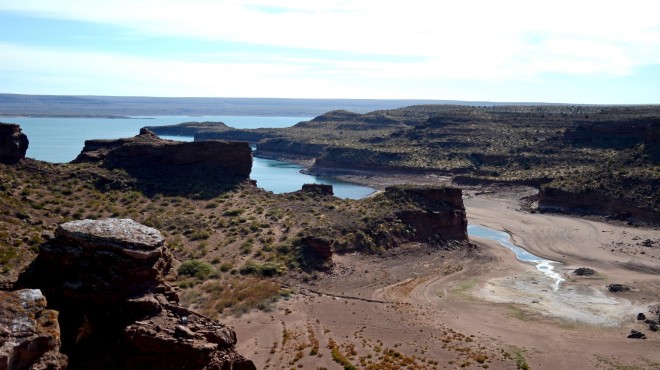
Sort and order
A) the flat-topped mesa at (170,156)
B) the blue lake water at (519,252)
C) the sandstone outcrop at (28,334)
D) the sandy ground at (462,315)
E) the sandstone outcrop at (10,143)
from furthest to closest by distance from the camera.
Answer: the flat-topped mesa at (170,156) < the blue lake water at (519,252) < the sandstone outcrop at (10,143) < the sandy ground at (462,315) < the sandstone outcrop at (28,334)

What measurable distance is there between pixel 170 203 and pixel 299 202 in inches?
352

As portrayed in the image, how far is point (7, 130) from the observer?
1425 inches

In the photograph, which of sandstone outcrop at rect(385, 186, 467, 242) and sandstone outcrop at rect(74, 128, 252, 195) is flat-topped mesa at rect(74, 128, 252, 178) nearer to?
sandstone outcrop at rect(74, 128, 252, 195)

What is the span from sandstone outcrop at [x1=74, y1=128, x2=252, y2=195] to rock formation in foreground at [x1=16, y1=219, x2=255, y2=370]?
25168 mm

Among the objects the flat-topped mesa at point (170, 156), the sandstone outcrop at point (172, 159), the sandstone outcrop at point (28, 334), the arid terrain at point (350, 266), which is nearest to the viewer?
the sandstone outcrop at point (28, 334)

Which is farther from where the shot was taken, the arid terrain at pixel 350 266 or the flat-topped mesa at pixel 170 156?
the flat-topped mesa at pixel 170 156

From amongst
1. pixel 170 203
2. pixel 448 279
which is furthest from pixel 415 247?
pixel 170 203

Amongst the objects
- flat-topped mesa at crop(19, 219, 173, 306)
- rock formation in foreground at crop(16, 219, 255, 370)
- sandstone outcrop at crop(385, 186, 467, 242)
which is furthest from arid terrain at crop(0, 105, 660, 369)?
rock formation in foreground at crop(16, 219, 255, 370)

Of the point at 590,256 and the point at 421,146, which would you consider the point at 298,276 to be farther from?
the point at 421,146

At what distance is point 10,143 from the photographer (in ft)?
118

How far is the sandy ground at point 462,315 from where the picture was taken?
74.2 feet

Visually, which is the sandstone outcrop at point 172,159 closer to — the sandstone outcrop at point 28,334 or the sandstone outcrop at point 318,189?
the sandstone outcrop at point 318,189

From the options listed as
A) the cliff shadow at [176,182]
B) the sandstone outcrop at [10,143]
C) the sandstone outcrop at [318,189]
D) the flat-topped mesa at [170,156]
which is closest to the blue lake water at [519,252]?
the sandstone outcrop at [318,189]

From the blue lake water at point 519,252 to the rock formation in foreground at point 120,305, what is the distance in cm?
2646
